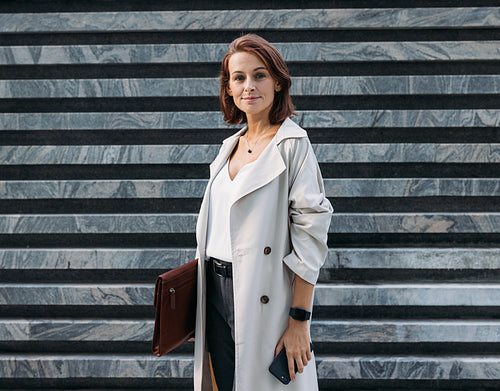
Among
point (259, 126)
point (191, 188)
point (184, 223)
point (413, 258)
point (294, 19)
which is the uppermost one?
point (294, 19)

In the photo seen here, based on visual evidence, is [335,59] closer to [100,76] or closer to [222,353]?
[100,76]

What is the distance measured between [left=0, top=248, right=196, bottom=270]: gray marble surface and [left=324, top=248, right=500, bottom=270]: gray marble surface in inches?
49.5

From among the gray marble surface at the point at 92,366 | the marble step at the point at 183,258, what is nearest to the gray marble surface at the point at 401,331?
the marble step at the point at 183,258

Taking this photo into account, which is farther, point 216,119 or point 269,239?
point 216,119

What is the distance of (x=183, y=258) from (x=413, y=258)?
73.4 inches

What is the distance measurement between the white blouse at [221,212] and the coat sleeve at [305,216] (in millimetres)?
217

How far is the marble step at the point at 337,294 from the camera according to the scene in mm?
3143

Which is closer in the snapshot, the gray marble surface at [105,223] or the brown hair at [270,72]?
the brown hair at [270,72]

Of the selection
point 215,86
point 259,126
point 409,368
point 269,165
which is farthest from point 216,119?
point 409,368

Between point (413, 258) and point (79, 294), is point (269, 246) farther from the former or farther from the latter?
point (79, 294)

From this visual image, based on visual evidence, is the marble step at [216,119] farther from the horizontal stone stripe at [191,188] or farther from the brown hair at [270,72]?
the brown hair at [270,72]

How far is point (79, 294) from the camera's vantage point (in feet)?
10.5

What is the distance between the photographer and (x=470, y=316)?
3197 mm

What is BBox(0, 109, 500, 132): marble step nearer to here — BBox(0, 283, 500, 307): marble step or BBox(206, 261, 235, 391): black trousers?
BBox(0, 283, 500, 307): marble step
